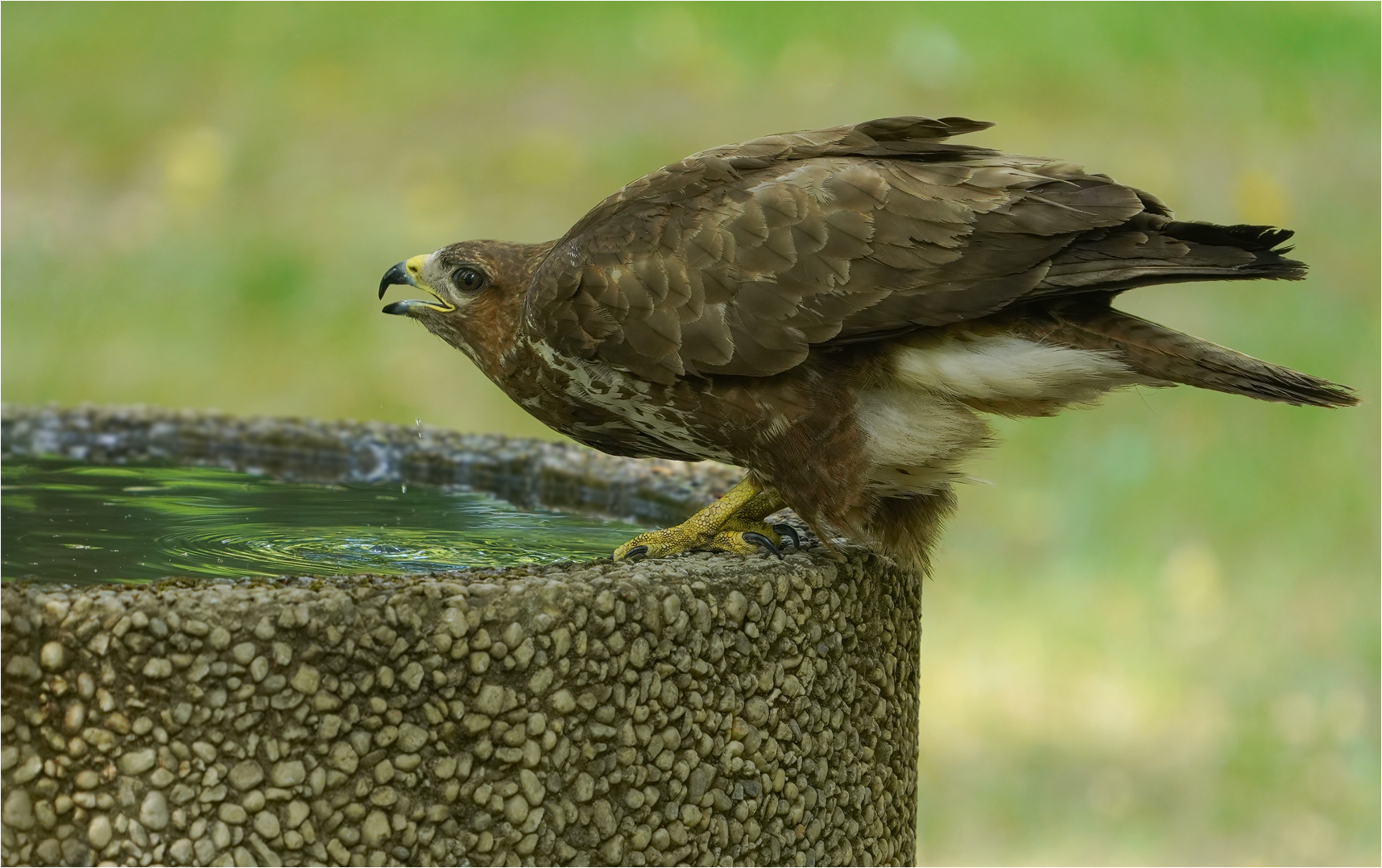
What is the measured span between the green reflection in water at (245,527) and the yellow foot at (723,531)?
42 cm

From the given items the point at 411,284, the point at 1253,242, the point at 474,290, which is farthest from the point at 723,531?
the point at 1253,242

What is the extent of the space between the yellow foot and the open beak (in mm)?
977

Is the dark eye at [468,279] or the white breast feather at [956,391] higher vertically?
the dark eye at [468,279]

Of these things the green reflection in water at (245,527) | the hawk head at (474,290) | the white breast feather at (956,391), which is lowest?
the green reflection in water at (245,527)

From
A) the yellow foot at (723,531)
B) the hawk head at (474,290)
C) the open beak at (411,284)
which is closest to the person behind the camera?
the yellow foot at (723,531)

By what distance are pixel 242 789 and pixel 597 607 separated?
Result: 0.83 metres

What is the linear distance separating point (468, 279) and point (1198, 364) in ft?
6.94

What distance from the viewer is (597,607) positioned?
3258mm

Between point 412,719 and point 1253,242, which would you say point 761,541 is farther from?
point 1253,242

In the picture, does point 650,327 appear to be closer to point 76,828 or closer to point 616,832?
point 616,832

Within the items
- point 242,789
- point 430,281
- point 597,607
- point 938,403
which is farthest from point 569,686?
point 430,281

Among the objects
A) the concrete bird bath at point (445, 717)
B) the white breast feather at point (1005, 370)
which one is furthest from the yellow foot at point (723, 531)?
the white breast feather at point (1005, 370)

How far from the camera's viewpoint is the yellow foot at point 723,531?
4059 millimetres

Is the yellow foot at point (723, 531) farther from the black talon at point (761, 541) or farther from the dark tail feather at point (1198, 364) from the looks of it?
the dark tail feather at point (1198, 364)
